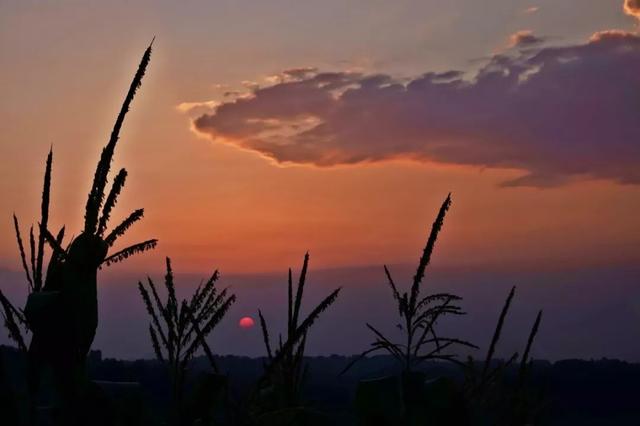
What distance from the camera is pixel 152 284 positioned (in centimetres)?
522

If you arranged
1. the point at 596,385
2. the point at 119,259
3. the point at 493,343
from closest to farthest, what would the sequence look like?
the point at 119,259 < the point at 493,343 < the point at 596,385

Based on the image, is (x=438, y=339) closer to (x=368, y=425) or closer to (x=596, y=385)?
(x=368, y=425)

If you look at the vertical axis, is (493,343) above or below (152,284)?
below

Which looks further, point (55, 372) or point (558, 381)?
point (558, 381)

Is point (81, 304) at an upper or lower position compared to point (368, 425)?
upper

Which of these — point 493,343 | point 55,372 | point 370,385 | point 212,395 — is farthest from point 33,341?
point 493,343

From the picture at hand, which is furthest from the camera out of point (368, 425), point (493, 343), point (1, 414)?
point (493, 343)

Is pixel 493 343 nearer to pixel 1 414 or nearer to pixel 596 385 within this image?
pixel 1 414

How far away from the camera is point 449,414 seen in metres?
3.97

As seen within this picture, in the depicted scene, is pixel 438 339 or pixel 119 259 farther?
pixel 438 339

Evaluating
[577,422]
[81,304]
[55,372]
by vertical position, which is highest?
[81,304]

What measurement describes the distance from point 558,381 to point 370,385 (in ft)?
561

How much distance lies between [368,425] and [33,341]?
1.50m

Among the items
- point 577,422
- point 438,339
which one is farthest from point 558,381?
point 438,339
